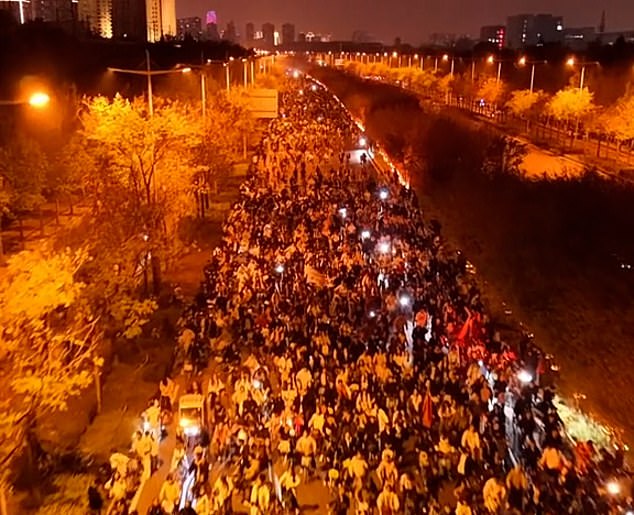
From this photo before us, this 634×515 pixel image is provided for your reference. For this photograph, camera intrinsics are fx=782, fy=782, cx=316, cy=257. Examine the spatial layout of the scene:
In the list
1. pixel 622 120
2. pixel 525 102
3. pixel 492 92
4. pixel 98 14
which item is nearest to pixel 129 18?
pixel 98 14

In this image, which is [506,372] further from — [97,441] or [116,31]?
[116,31]

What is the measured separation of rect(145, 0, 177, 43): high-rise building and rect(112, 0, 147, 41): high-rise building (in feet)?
4.34

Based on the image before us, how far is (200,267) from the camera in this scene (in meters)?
26.9

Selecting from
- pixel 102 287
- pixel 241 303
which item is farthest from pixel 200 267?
pixel 102 287

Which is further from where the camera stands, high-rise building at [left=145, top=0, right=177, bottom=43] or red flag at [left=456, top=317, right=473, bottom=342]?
high-rise building at [left=145, top=0, right=177, bottom=43]

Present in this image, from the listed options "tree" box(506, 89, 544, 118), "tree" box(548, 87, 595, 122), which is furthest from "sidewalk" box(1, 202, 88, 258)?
"tree" box(506, 89, 544, 118)

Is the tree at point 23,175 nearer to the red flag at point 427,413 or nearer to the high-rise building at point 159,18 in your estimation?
the red flag at point 427,413

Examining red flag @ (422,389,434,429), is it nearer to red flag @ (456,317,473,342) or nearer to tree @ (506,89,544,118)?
red flag @ (456,317,473,342)

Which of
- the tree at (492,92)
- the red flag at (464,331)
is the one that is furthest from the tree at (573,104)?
the red flag at (464,331)

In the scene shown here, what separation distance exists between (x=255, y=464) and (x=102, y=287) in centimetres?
696

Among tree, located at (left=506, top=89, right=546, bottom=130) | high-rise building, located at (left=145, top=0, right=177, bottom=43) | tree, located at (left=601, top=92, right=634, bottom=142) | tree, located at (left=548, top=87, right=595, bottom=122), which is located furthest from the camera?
high-rise building, located at (left=145, top=0, right=177, bottom=43)

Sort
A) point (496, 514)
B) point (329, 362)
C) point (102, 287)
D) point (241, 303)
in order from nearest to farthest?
point (496, 514)
point (329, 362)
point (102, 287)
point (241, 303)

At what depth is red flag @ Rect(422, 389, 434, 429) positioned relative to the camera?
14.1 metres

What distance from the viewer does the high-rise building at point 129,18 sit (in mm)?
151125
